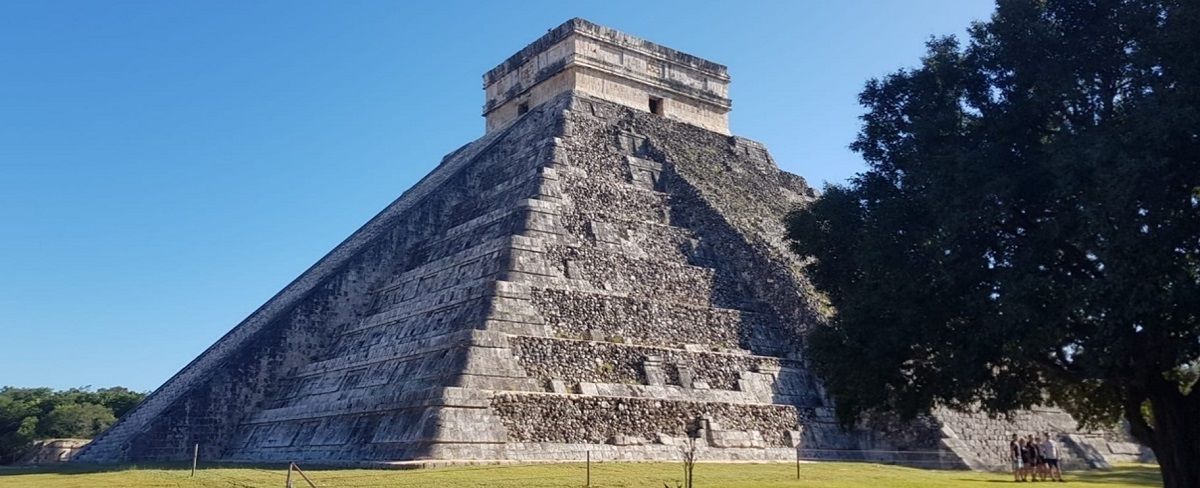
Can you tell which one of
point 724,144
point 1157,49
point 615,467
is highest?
point 724,144

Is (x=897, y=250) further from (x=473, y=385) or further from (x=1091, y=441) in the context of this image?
(x=1091, y=441)

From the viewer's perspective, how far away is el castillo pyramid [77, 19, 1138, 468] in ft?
46.4

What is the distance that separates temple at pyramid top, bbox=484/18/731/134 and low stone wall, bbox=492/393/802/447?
32.2ft

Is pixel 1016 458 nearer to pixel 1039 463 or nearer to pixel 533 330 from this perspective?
pixel 1039 463

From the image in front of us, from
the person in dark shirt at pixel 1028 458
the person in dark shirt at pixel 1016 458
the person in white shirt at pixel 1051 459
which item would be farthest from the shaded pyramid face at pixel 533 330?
the person in white shirt at pixel 1051 459

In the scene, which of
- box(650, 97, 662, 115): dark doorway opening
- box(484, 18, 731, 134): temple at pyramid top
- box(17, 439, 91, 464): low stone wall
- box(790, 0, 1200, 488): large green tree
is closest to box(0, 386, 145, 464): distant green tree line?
box(17, 439, 91, 464): low stone wall

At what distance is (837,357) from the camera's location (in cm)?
1204

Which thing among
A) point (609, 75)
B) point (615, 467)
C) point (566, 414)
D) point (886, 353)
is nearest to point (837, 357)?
point (886, 353)

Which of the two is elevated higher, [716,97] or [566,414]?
[716,97]

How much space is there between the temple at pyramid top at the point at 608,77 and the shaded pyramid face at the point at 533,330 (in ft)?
4.18

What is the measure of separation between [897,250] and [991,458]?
676cm

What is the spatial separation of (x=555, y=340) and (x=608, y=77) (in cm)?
1014

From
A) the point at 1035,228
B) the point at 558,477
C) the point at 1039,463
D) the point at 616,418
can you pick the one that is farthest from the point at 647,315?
the point at 1035,228

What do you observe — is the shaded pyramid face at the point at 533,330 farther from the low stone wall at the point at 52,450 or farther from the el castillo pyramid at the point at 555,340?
the low stone wall at the point at 52,450
